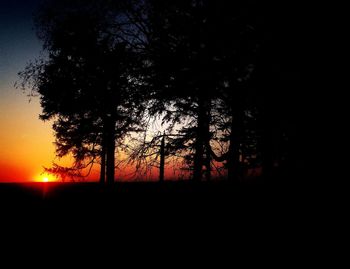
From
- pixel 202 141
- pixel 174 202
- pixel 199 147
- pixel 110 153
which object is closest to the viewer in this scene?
pixel 174 202

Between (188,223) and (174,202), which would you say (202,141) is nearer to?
(174,202)

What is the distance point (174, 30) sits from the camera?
21.4ft

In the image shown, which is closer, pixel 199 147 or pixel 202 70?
pixel 202 70

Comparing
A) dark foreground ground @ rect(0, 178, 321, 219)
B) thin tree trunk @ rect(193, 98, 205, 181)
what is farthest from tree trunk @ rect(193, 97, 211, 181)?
dark foreground ground @ rect(0, 178, 321, 219)

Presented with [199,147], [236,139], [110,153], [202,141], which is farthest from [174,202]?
[110,153]

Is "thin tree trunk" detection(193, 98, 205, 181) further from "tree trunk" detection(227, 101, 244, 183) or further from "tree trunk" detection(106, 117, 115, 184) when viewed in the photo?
"tree trunk" detection(106, 117, 115, 184)

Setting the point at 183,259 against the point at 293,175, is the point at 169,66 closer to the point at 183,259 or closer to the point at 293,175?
the point at 293,175

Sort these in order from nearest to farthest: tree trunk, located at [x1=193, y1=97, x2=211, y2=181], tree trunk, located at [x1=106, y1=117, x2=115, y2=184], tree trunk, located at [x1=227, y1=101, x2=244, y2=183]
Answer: tree trunk, located at [x1=227, y1=101, x2=244, y2=183] → tree trunk, located at [x1=193, y1=97, x2=211, y2=181] → tree trunk, located at [x1=106, y1=117, x2=115, y2=184]

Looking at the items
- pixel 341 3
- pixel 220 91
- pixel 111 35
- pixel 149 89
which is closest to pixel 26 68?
pixel 111 35

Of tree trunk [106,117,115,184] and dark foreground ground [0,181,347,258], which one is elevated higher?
tree trunk [106,117,115,184]

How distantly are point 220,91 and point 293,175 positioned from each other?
10.2 ft

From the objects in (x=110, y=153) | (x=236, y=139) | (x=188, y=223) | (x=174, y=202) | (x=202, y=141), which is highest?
(x=110, y=153)

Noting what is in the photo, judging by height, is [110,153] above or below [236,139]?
above

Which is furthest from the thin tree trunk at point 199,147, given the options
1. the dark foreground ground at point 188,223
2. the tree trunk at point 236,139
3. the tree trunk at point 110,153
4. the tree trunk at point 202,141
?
the tree trunk at point 110,153
